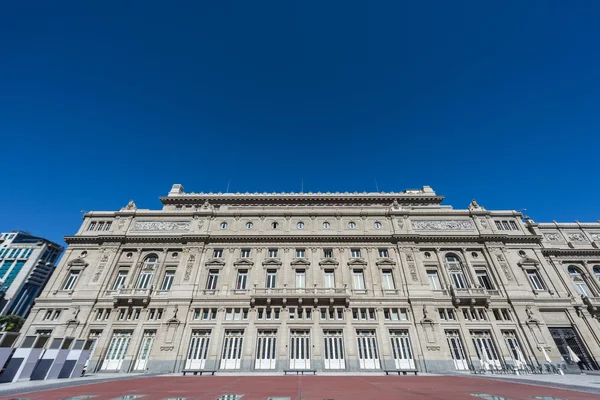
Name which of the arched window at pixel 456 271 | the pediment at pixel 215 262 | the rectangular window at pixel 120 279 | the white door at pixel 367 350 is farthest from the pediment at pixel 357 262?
the rectangular window at pixel 120 279

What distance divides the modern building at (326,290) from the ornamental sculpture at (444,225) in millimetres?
247

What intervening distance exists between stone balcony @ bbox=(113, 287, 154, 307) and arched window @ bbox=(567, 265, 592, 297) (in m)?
51.6

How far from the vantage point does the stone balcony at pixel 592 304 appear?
29797 millimetres

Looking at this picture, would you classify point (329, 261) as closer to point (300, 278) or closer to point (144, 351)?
point (300, 278)

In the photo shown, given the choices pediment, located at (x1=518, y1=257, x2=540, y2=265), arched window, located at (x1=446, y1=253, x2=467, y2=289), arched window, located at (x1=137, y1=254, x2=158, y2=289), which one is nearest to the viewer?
arched window, located at (x1=446, y1=253, x2=467, y2=289)

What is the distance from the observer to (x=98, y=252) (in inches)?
1323

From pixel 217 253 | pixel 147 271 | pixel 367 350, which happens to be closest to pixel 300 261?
pixel 217 253

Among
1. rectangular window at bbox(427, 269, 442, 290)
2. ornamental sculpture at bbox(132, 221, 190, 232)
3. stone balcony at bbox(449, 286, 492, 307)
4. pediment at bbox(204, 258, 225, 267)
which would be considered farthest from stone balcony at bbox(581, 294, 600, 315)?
ornamental sculpture at bbox(132, 221, 190, 232)

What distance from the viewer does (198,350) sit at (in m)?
27.4

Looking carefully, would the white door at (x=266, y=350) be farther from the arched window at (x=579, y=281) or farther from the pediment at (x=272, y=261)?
the arched window at (x=579, y=281)

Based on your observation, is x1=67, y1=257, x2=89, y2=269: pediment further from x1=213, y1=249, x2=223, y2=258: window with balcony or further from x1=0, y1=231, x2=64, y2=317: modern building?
x1=0, y1=231, x2=64, y2=317: modern building

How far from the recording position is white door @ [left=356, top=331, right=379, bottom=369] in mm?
26375

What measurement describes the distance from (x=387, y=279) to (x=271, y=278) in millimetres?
13987

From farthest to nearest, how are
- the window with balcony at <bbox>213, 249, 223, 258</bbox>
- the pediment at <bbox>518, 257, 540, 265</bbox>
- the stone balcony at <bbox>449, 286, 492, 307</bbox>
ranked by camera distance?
the window with balcony at <bbox>213, 249, 223, 258</bbox> < the pediment at <bbox>518, 257, 540, 265</bbox> < the stone balcony at <bbox>449, 286, 492, 307</bbox>
